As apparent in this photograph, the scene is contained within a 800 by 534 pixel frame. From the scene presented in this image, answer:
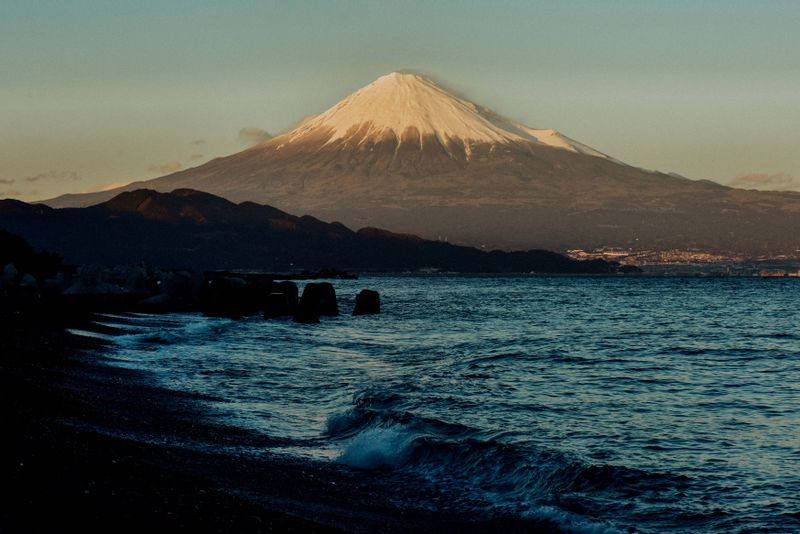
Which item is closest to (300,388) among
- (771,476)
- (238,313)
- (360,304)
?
(771,476)

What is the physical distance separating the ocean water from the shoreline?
0.75m

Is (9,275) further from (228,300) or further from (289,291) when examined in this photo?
(289,291)

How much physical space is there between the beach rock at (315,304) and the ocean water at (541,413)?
10.3 meters

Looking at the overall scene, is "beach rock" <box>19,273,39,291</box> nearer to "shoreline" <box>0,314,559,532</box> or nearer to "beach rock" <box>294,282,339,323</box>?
"beach rock" <box>294,282,339,323</box>

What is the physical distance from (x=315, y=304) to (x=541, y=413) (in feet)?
113

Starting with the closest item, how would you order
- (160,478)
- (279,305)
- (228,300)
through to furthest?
(160,478) < (228,300) < (279,305)

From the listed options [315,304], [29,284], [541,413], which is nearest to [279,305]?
[315,304]

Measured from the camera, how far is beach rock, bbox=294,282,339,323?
171 feet

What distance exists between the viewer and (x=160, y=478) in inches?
456

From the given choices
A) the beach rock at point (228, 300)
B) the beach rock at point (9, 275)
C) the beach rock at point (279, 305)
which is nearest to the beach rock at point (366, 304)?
the beach rock at point (279, 305)

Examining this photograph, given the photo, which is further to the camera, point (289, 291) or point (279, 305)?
point (289, 291)

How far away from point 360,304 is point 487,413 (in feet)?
137

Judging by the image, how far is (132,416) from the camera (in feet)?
56.8

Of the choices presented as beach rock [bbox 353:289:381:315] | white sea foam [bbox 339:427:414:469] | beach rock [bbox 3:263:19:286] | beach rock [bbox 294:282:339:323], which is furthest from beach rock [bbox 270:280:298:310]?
white sea foam [bbox 339:427:414:469]
